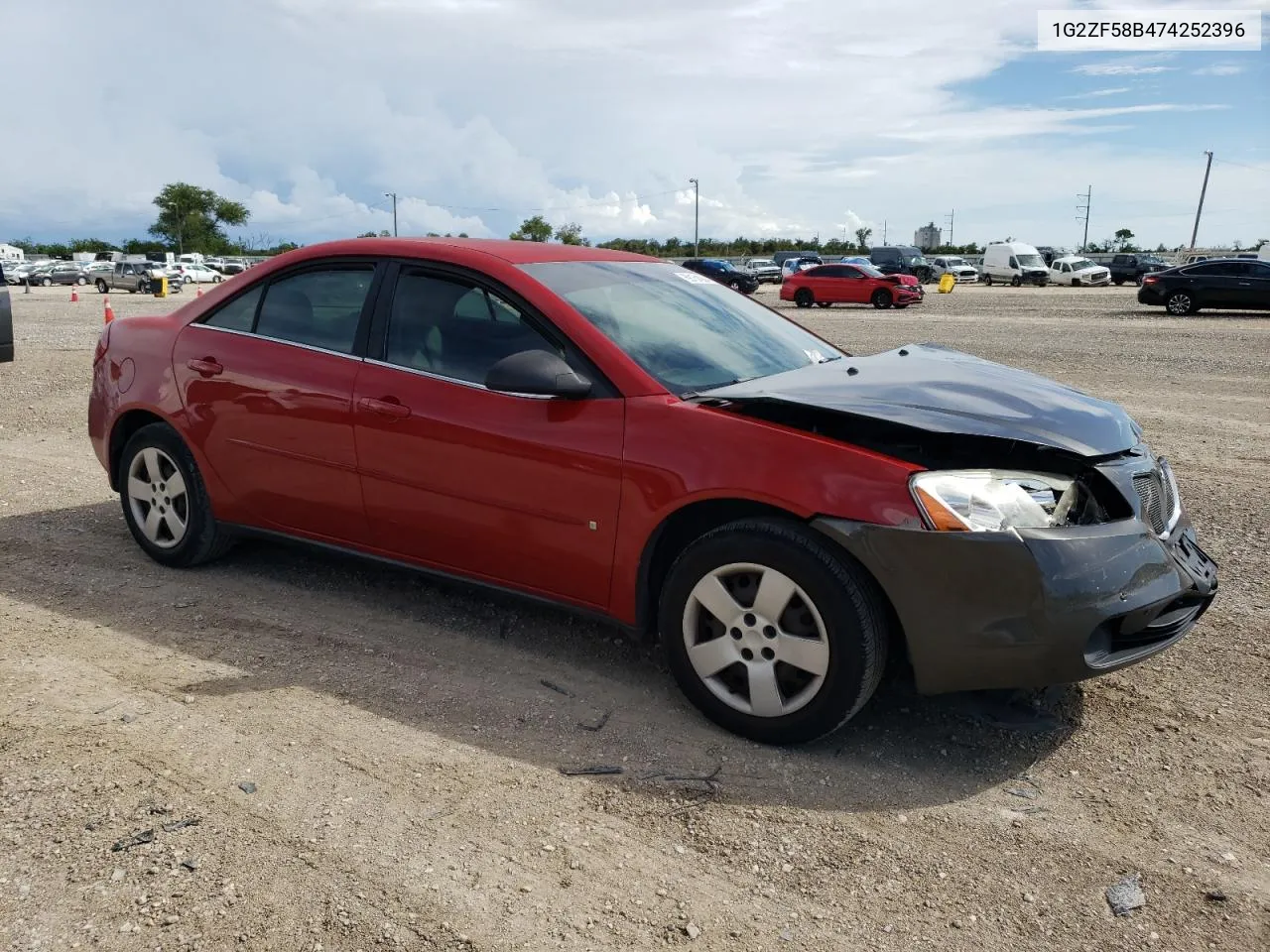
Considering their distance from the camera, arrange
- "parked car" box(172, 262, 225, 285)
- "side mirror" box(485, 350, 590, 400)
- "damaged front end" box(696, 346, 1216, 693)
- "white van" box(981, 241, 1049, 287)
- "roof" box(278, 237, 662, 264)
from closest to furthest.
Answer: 1. "damaged front end" box(696, 346, 1216, 693)
2. "side mirror" box(485, 350, 590, 400)
3. "roof" box(278, 237, 662, 264)
4. "white van" box(981, 241, 1049, 287)
5. "parked car" box(172, 262, 225, 285)

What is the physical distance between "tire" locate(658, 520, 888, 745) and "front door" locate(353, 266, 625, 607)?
1.19 ft

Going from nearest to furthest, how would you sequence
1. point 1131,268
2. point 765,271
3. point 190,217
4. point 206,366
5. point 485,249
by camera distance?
1. point 485,249
2. point 206,366
3. point 1131,268
4. point 765,271
5. point 190,217

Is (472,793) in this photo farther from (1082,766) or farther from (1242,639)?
(1242,639)

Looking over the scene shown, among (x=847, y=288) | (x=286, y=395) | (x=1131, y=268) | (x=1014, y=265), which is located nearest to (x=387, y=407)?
(x=286, y=395)

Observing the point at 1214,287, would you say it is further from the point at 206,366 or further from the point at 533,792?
the point at 533,792

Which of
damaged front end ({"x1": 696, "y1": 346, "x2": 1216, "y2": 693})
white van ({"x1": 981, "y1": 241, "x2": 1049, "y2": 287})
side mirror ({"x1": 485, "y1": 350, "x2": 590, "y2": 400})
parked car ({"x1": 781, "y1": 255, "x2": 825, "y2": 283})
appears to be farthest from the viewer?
white van ({"x1": 981, "y1": 241, "x2": 1049, "y2": 287})

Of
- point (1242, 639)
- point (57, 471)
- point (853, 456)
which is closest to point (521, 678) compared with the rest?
point (853, 456)

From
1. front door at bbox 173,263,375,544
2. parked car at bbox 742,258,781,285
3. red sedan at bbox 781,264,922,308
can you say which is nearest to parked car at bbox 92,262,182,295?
parked car at bbox 742,258,781,285

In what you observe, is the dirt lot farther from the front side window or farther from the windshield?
the windshield

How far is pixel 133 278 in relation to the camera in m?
49.8

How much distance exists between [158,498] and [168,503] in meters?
0.07

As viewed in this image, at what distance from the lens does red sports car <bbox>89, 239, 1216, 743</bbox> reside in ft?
10.1

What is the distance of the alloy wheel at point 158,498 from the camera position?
16.2ft

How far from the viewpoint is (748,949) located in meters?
2.43
